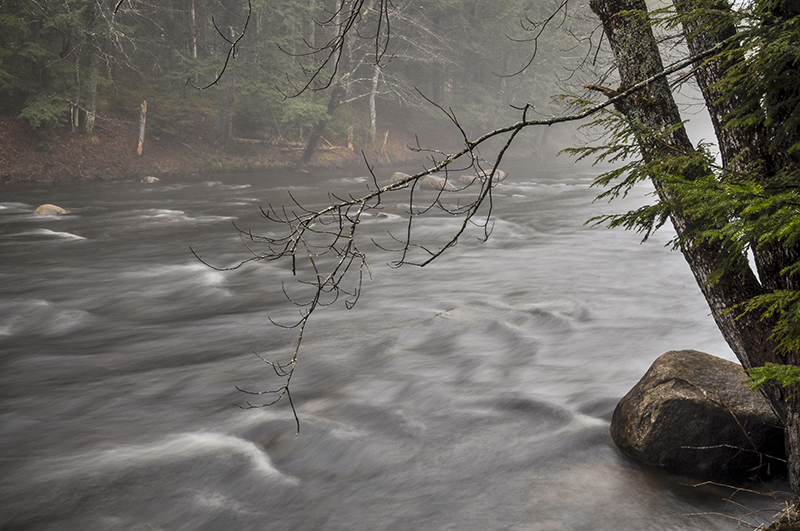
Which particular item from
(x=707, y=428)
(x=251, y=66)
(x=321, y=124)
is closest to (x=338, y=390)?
(x=707, y=428)

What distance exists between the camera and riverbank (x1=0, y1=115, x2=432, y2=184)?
21312 millimetres

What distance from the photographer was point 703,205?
9.00 feet

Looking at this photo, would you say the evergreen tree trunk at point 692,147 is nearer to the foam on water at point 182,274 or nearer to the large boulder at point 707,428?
the large boulder at point 707,428

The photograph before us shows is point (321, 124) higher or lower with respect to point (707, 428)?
higher

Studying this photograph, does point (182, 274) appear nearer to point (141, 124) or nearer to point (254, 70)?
point (141, 124)

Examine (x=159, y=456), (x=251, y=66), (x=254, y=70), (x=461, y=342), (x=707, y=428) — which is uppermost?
(x=251, y=66)

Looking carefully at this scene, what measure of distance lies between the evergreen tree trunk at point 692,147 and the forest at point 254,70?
636cm

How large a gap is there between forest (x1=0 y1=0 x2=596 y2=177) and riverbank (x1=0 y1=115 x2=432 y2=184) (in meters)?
0.29

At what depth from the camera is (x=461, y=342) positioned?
29.7ft

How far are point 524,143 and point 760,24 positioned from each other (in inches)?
1766

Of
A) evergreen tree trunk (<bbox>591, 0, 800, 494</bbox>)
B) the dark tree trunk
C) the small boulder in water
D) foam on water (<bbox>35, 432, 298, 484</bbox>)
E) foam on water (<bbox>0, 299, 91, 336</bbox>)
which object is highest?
the dark tree trunk

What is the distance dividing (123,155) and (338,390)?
68.4 ft

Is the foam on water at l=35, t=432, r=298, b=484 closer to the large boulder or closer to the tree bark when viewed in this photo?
the large boulder

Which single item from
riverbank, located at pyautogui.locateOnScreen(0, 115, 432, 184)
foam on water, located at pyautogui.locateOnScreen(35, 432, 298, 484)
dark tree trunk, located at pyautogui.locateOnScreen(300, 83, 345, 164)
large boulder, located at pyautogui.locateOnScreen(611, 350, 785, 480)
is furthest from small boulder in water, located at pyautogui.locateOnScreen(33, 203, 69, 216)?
large boulder, located at pyautogui.locateOnScreen(611, 350, 785, 480)
